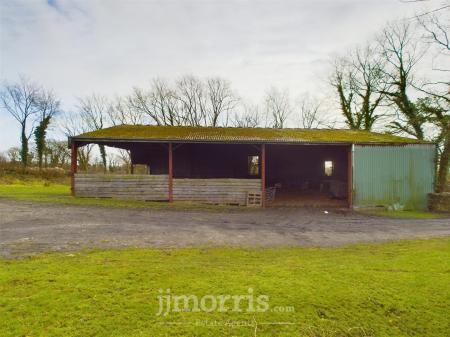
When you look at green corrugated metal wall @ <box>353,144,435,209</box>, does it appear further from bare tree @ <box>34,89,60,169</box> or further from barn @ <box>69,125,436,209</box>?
bare tree @ <box>34,89,60,169</box>

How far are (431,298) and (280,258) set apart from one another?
2347mm

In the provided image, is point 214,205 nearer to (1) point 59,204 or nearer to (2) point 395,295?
(1) point 59,204

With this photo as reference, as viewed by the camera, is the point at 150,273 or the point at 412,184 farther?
the point at 412,184

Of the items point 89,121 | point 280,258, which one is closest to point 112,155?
point 89,121

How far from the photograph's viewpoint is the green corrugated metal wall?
14094 mm

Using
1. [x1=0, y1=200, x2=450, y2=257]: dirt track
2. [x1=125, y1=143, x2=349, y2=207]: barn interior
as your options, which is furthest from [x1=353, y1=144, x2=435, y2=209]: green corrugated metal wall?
[x1=0, y1=200, x2=450, y2=257]: dirt track

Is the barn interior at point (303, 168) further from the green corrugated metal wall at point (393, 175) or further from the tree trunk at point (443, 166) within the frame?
the tree trunk at point (443, 166)

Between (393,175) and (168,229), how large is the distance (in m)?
12.1

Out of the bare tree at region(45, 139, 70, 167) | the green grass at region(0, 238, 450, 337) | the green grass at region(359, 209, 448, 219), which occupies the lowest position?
the green grass at region(359, 209, 448, 219)

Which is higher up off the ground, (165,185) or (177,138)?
(177,138)

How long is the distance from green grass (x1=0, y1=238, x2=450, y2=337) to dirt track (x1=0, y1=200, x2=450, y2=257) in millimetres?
1043

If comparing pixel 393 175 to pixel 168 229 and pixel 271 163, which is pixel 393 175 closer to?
pixel 271 163

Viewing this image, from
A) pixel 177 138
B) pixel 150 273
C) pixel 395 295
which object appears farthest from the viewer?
pixel 177 138

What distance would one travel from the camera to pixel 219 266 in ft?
15.6
